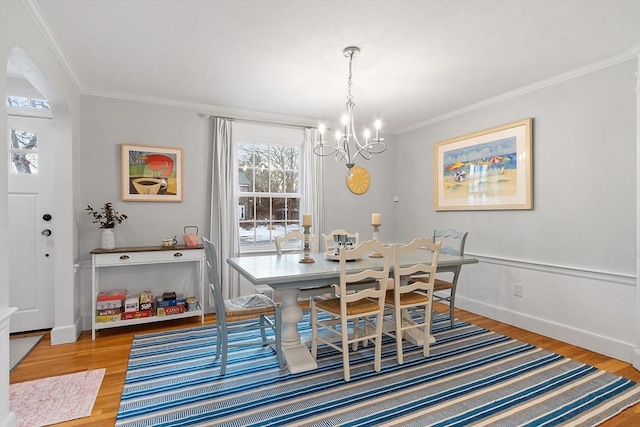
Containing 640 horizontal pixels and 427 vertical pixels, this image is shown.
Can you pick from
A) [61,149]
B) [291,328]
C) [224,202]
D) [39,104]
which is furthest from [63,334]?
[39,104]

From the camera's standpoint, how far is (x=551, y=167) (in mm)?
3252

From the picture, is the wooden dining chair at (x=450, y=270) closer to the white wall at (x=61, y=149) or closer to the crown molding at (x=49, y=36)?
the white wall at (x=61, y=149)

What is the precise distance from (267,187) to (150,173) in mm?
1409

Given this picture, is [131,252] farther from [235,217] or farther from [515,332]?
[515,332]

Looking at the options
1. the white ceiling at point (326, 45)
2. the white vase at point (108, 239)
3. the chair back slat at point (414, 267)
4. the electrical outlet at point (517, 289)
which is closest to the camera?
the white ceiling at point (326, 45)

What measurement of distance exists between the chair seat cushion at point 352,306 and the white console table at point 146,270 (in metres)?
1.68

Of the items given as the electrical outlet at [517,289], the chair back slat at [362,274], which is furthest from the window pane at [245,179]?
the electrical outlet at [517,289]

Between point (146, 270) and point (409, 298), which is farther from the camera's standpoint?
point (146, 270)

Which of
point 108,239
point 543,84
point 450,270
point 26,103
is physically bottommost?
point 450,270

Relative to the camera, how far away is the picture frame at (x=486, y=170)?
3.47 meters

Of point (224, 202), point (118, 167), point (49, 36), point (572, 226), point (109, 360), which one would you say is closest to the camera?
point (49, 36)

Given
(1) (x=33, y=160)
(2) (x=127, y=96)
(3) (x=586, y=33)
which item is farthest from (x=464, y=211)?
(1) (x=33, y=160)

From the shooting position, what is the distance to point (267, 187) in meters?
4.50

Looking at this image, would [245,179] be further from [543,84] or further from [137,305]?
[543,84]
